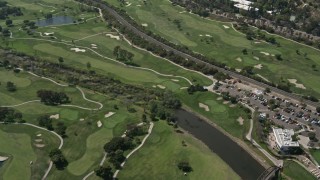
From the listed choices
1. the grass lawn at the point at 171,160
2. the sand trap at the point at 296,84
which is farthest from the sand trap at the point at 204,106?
the sand trap at the point at 296,84

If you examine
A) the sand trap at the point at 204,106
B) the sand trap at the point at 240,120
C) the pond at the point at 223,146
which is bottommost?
the pond at the point at 223,146

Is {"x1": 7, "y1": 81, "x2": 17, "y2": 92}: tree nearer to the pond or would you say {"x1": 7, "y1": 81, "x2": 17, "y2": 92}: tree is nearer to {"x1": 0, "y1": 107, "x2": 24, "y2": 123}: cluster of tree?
{"x1": 0, "y1": 107, "x2": 24, "y2": 123}: cluster of tree

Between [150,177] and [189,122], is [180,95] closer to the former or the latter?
[189,122]

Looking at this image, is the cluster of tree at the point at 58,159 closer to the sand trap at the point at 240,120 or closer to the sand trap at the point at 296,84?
the sand trap at the point at 240,120

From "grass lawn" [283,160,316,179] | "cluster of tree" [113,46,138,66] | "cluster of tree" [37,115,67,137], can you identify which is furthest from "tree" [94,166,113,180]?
"cluster of tree" [113,46,138,66]

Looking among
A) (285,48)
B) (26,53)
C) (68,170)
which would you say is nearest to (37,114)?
(68,170)

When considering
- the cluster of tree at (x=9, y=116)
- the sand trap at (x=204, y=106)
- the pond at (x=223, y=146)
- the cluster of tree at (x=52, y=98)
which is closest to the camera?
the pond at (x=223, y=146)

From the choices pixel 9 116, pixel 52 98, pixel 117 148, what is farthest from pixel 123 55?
pixel 117 148
